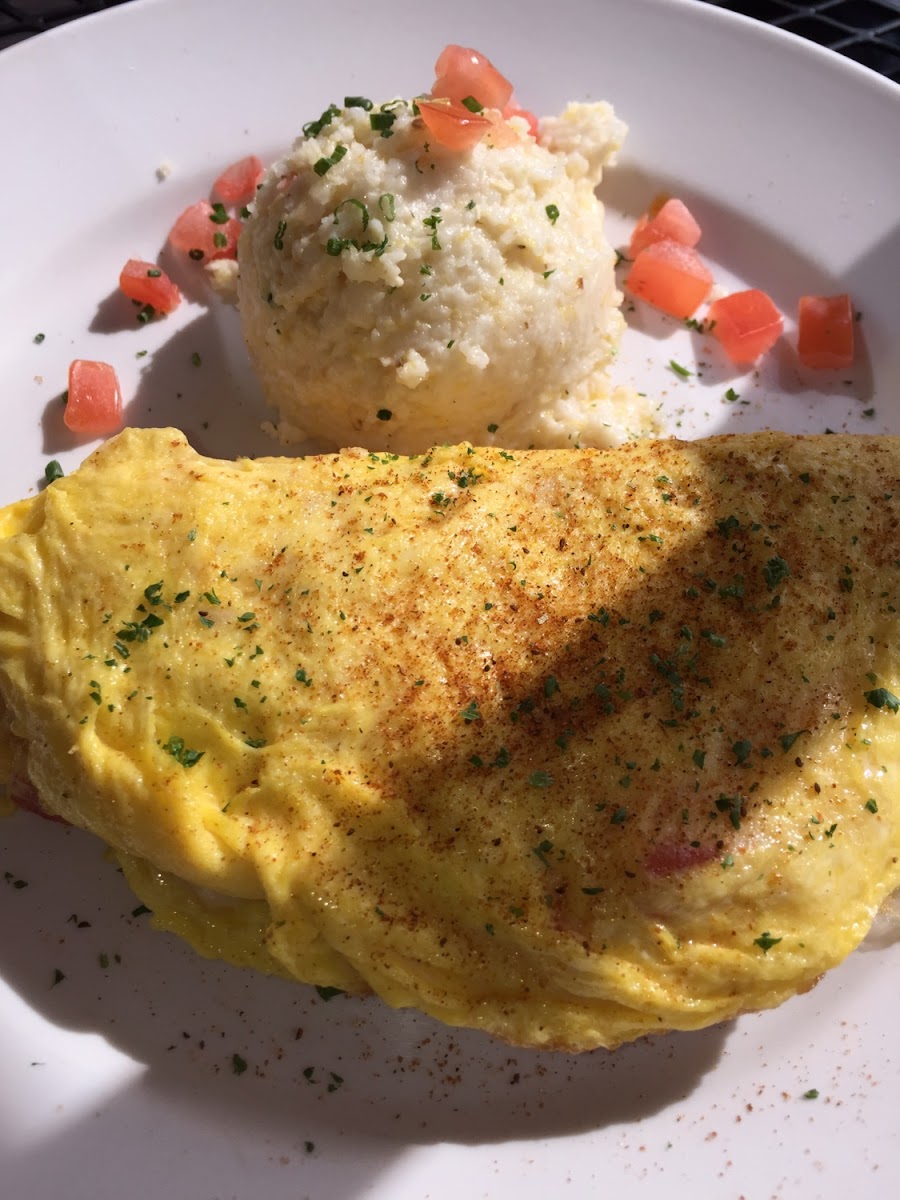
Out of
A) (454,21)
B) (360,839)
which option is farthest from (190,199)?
(360,839)

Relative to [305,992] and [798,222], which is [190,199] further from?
[305,992]

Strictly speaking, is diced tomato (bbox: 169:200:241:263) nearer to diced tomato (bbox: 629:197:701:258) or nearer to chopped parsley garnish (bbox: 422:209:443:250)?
chopped parsley garnish (bbox: 422:209:443:250)

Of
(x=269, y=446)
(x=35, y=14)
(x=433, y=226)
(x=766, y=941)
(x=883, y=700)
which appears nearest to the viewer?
Answer: (x=766, y=941)

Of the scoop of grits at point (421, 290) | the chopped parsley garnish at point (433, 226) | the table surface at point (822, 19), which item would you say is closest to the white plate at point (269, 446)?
the scoop of grits at point (421, 290)

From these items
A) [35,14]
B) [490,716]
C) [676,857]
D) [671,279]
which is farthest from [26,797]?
[35,14]

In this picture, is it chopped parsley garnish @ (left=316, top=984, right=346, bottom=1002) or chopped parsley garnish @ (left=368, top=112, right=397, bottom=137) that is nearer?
chopped parsley garnish @ (left=316, top=984, right=346, bottom=1002)

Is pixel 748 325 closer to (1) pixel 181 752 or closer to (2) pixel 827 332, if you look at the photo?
(2) pixel 827 332

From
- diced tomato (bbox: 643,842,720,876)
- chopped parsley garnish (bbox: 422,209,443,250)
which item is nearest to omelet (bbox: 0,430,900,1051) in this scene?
diced tomato (bbox: 643,842,720,876)
